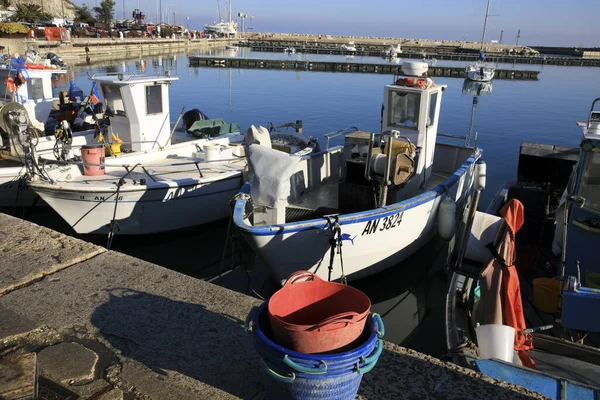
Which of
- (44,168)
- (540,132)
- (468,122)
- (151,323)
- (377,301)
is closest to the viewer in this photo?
(151,323)

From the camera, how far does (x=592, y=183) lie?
6266 mm

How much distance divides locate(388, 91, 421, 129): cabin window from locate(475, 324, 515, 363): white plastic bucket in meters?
5.03

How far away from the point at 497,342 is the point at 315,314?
2.83 meters

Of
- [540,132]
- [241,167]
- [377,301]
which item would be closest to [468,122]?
[540,132]

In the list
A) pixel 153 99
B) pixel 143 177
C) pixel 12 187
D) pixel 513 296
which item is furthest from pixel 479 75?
pixel 513 296

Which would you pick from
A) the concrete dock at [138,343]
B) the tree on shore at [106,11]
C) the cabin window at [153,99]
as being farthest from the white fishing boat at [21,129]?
the tree on shore at [106,11]

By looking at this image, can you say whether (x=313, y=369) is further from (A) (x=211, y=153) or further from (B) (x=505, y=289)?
(A) (x=211, y=153)

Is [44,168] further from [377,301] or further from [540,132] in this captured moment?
[540,132]

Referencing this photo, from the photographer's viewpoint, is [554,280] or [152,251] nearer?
[554,280]

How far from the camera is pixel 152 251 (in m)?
9.98

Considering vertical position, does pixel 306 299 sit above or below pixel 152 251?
above

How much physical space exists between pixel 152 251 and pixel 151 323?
6.53 m

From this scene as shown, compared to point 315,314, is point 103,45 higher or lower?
higher

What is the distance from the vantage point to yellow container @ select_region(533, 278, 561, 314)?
6.54 m
